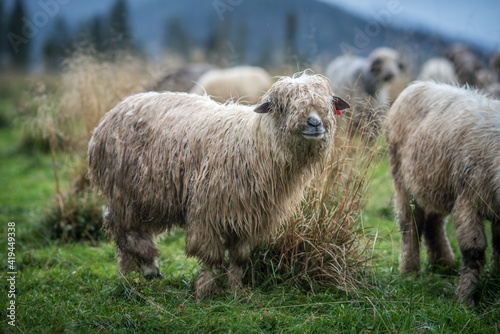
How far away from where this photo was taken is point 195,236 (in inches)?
139

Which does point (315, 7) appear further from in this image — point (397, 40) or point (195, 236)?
point (195, 236)

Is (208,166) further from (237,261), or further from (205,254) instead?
(237,261)

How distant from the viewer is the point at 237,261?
12.2ft

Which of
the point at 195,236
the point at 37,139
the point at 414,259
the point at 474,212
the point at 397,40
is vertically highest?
the point at 397,40

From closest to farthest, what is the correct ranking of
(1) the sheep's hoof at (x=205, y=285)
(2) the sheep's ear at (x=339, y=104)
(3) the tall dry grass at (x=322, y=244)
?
1. (2) the sheep's ear at (x=339, y=104)
2. (1) the sheep's hoof at (x=205, y=285)
3. (3) the tall dry grass at (x=322, y=244)

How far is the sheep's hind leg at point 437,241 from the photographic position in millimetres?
4715

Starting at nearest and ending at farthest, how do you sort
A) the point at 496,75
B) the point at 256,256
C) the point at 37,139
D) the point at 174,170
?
the point at 174,170 → the point at 256,256 → the point at 496,75 → the point at 37,139

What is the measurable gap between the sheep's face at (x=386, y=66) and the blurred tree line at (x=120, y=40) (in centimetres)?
164

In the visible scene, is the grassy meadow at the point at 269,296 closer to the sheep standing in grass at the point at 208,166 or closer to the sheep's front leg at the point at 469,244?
the sheep's front leg at the point at 469,244

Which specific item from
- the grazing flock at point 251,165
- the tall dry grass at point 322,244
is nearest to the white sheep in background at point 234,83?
the grazing flock at point 251,165

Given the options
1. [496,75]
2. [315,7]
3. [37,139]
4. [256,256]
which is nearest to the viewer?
[256,256]

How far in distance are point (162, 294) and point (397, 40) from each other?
22.5ft

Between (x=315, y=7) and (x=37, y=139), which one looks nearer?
(x=315, y=7)

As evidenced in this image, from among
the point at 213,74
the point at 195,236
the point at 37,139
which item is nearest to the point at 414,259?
the point at 195,236
